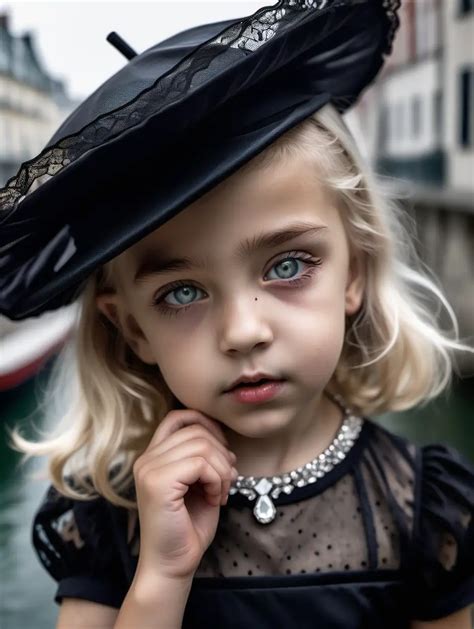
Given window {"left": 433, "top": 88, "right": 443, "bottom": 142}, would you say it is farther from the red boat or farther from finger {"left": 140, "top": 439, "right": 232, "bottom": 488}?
finger {"left": 140, "top": 439, "right": 232, "bottom": 488}

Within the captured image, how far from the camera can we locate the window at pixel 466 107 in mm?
11297

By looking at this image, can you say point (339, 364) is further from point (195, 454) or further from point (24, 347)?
point (24, 347)

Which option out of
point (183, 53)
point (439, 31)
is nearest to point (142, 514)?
point (183, 53)

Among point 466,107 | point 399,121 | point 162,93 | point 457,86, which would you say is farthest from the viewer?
point 399,121

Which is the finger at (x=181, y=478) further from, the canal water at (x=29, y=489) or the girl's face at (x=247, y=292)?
the canal water at (x=29, y=489)

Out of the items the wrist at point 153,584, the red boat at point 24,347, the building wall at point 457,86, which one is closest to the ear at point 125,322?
the wrist at point 153,584

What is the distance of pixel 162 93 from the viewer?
0.78m

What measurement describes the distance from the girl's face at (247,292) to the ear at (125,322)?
0.06 metres

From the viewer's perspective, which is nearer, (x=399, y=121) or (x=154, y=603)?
(x=154, y=603)

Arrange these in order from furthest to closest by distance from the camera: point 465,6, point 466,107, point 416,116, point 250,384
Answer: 1. point 416,116
2. point 466,107
3. point 465,6
4. point 250,384

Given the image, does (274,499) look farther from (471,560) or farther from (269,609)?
(471,560)

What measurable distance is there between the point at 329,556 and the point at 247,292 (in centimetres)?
35

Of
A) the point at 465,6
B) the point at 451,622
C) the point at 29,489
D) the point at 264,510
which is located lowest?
the point at 465,6

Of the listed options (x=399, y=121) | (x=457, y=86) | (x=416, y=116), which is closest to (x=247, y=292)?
(x=457, y=86)
